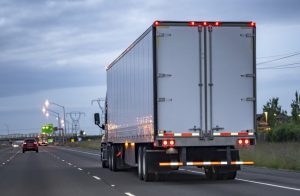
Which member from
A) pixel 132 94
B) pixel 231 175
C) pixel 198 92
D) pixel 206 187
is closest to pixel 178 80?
pixel 198 92

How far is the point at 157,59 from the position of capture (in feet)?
65.8

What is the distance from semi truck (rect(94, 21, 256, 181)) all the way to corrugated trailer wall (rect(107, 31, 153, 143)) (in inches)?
3.8

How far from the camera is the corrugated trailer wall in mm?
20906

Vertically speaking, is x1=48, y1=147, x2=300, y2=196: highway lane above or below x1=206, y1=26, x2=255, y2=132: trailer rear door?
below

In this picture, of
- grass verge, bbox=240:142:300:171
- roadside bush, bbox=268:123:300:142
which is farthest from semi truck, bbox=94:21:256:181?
roadside bush, bbox=268:123:300:142

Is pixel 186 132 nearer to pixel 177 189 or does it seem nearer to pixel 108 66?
pixel 177 189

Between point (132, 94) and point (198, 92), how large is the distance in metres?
4.56

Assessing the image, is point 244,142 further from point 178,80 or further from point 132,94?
point 132,94

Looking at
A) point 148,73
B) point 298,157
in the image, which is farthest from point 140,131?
point 298,157

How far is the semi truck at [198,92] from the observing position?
20109 millimetres

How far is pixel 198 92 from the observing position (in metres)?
20.3

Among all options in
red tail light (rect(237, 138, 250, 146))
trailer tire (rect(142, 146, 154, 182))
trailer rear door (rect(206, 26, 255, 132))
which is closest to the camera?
trailer rear door (rect(206, 26, 255, 132))

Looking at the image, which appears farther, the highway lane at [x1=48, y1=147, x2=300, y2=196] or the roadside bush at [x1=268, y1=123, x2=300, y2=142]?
the roadside bush at [x1=268, y1=123, x2=300, y2=142]

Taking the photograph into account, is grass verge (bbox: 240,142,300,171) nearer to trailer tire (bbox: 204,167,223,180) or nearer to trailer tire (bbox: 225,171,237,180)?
trailer tire (bbox: 204,167,223,180)
